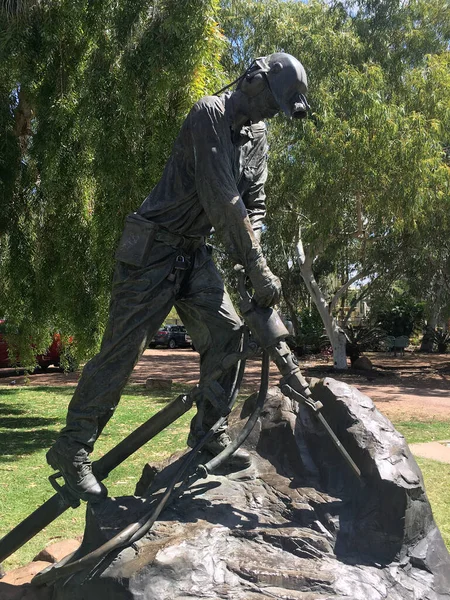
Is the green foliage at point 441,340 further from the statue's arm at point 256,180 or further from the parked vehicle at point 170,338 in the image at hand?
the statue's arm at point 256,180

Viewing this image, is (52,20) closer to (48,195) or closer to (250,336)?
(48,195)

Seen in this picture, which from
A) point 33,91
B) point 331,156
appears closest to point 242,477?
point 33,91

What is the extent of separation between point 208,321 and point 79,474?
3.17ft

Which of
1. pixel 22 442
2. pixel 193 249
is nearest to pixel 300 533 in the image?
pixel 193 249

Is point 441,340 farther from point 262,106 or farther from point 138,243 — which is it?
point 138,243

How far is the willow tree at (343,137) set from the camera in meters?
11.8

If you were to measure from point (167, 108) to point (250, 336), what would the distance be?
176 inches

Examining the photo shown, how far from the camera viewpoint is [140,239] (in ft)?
10.1

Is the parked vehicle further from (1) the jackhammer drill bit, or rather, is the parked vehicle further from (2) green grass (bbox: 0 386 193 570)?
(1) the jackhammer drill bit

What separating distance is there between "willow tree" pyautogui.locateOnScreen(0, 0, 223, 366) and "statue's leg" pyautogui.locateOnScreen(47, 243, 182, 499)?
3822 millimetres

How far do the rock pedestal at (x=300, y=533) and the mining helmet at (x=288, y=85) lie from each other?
57.7 inches

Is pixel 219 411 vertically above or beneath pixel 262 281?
beneath

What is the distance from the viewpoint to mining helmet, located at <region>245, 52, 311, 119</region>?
293cm

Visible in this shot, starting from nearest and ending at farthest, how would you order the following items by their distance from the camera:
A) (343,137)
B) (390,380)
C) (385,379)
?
(343,137) → (390,380) → (385,379)
